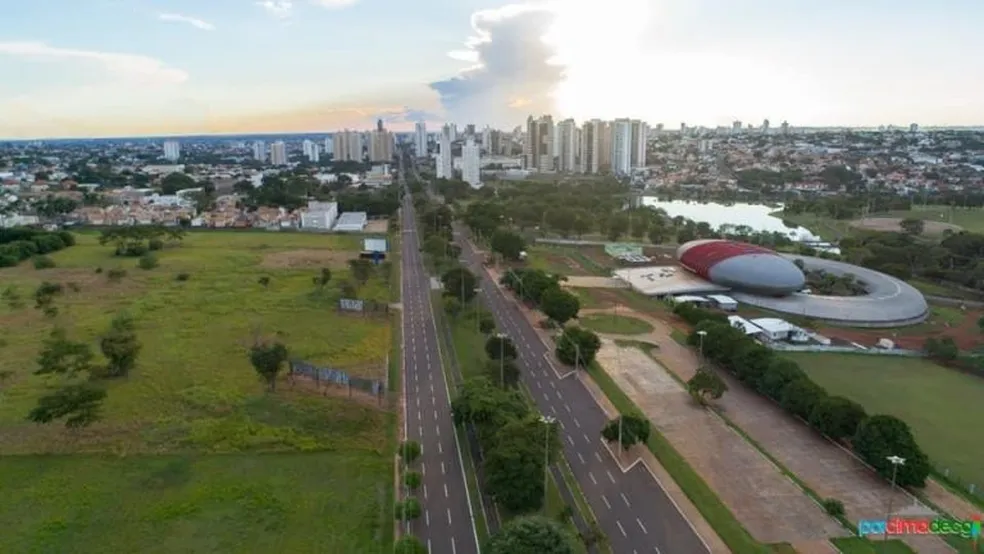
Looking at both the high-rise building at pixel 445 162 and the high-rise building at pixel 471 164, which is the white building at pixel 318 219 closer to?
the high-rise building at pixel 471 164

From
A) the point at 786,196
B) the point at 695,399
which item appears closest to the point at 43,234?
the point at 695,399

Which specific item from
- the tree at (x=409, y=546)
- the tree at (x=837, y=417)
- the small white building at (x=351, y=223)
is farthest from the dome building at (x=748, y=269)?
the small white building at (x=351, y=223)

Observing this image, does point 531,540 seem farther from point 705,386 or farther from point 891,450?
point 705,386

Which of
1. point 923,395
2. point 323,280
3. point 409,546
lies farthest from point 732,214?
point 409,546

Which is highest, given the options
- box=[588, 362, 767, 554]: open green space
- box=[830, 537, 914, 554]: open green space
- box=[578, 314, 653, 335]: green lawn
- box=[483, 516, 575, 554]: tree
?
box=[483, 516, 575, 554]: tree

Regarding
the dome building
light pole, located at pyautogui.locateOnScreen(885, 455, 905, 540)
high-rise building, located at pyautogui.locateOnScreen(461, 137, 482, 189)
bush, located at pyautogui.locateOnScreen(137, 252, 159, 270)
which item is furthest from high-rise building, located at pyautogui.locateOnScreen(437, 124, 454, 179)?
light pole, located at pyautogui.locateOnScreen(885, 455, 905, 540)

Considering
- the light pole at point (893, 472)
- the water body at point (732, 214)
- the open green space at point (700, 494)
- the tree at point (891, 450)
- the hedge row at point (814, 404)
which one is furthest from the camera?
the water body at point (732, 214)

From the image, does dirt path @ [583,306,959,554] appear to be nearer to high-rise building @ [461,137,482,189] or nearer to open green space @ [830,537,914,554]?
open green space @ [830,537,914,554]

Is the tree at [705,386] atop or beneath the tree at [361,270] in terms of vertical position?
beneath
